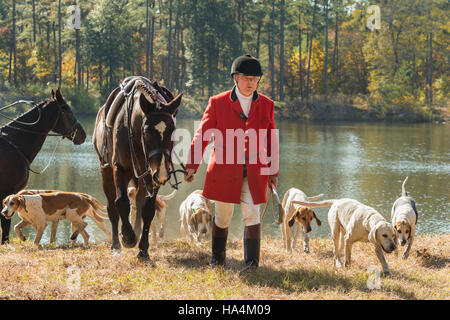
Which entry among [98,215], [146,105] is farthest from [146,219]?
[98,215]

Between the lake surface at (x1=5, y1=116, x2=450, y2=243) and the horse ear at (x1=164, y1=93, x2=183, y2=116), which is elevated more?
the horse ear at (x1=164, y1=93, x2=183, y2=116)

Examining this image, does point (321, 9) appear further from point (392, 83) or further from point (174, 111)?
point (174, 111)

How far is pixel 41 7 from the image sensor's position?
5462 cm

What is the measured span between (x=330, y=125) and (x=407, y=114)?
34.0ft

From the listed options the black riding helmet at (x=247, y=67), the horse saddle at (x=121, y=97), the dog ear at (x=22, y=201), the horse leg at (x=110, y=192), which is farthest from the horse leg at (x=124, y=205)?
the dog ear at (x=22, y=201)

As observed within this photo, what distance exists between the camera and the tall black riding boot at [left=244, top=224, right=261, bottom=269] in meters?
5.36

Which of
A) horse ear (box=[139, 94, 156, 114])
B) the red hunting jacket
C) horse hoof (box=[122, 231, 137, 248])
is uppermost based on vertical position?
horse ear (box=[139, 94, 156, 114])

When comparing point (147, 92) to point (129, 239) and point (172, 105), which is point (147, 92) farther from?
point (129, 239)

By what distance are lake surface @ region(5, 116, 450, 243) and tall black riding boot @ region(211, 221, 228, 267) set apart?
13.3ft

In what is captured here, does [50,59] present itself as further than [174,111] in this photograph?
Yes

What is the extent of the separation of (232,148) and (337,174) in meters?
15.6

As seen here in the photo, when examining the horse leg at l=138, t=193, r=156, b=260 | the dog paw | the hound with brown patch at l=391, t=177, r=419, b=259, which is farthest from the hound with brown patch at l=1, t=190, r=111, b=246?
the hound with brown patch at l=391, t=177, r=419, b=259

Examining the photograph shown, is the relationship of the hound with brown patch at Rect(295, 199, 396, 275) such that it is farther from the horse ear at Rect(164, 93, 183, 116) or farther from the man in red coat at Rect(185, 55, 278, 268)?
the horse ear at Rect(164, 93, 183, 116)
